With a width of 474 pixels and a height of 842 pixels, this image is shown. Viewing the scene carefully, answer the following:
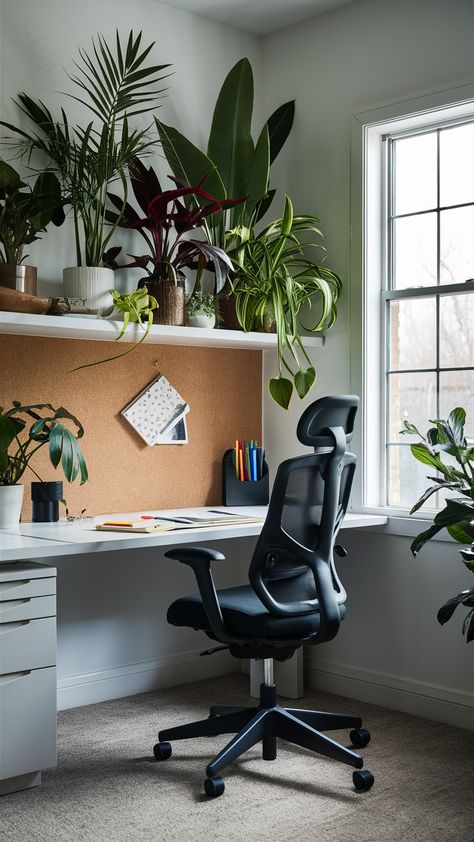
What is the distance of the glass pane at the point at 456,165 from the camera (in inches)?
144

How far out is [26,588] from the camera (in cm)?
281

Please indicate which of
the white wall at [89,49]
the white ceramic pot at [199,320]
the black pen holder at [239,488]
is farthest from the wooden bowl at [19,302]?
the black pen holder at [239,488]

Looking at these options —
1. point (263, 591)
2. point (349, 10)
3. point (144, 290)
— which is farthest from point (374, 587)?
point (349, 10)

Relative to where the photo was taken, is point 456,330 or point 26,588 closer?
point 26,588

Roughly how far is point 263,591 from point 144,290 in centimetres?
123

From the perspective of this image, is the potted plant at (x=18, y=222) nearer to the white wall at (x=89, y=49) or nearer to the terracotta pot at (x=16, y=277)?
the terracotta pot at (x=16, y=277)

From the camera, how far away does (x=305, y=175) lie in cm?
416

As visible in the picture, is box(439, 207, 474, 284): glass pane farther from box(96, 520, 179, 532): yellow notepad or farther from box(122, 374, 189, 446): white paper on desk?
box(96, 520, 179, 532): yellow notepad

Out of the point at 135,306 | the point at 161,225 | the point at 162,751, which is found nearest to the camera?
the point at 162,751

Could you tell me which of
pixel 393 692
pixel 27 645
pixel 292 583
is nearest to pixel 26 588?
pixel 27 645

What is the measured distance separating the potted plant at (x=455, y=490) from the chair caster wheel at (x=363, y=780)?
53cm

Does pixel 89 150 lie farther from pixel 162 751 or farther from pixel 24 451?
pixel 162 751

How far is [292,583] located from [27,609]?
0.81 m

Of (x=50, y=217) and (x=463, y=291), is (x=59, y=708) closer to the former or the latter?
(x=50, y=217)
